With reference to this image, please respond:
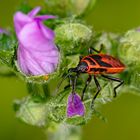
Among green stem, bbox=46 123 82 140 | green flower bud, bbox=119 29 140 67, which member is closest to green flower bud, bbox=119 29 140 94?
green flower bud, bbox=119 29 140 67

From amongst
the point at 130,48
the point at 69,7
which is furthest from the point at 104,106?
the point at 130,48

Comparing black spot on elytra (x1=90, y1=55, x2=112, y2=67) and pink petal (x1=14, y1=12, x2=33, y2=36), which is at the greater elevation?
pink petal (x1=14, y1=12, x2=33, y2=36)

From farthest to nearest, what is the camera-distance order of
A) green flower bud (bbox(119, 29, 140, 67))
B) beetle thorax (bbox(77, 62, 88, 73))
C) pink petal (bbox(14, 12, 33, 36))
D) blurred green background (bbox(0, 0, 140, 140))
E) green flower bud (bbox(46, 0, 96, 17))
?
blurred green background (bbox(0, 0, 140, 140)), green flower bud (bbox(46, 0, 96, 17)), green flower bud (bbox(119, 29, 140, 67)), beetle thorax (bbox(77, 62, 88, 73)), pink petal (bbox(14, 12, 33, 36))

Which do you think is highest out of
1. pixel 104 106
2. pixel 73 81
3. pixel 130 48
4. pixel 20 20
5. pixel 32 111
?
pixel 20 20

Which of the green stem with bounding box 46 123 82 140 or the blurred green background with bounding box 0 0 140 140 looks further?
the blurred green background with bounding box 0 0 140 140

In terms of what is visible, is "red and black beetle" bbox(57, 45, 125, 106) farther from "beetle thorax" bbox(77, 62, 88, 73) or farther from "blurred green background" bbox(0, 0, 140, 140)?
"blurred green background" bbox(0, 0, 140, 140)

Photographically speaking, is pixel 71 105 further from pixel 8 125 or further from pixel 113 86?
pixel 8 125

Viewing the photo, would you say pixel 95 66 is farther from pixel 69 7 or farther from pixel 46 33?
pixel 69 7
